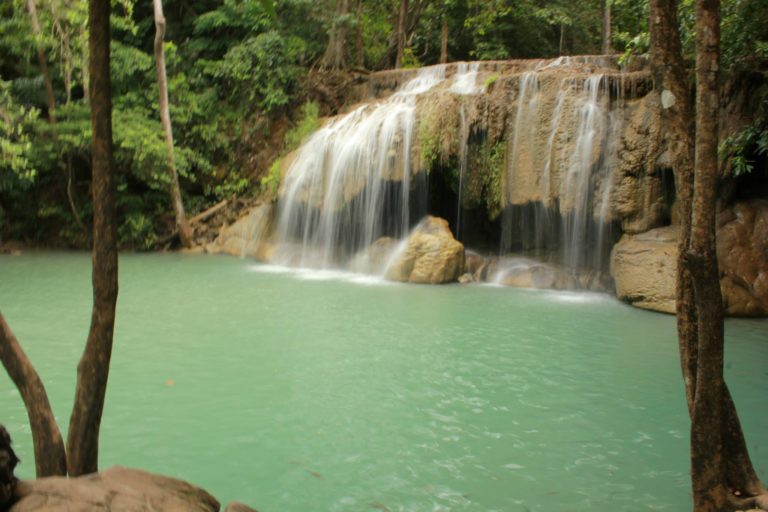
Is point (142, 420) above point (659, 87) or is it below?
below

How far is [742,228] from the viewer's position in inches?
365

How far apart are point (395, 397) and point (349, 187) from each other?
844cm

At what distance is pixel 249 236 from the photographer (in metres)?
15.3

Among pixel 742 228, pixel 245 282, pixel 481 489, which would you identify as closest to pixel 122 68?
pixel 245 282

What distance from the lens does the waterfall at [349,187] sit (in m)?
12.9

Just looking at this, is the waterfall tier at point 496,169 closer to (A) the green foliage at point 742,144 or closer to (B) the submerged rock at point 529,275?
(B) the submerged rock at point 529,275

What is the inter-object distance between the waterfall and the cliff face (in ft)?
0.09

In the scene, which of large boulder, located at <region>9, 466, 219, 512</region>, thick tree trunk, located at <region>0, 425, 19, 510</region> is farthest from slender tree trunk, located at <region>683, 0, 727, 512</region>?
thick tree trunk, located at <region>0, 425, 19, 510</region>

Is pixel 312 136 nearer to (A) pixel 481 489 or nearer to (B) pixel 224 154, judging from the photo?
(B) pixel 224 154

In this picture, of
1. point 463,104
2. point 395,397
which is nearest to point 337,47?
point 463,104

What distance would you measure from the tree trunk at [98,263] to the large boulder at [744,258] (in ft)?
27.2

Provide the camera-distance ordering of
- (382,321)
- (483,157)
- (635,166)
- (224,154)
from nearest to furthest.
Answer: (382,321), (635,166), (483,157), (224,154)

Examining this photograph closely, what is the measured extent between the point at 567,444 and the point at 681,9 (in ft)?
24.9

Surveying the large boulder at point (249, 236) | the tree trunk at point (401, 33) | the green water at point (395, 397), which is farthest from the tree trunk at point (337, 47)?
the green water at point (395, 397)
